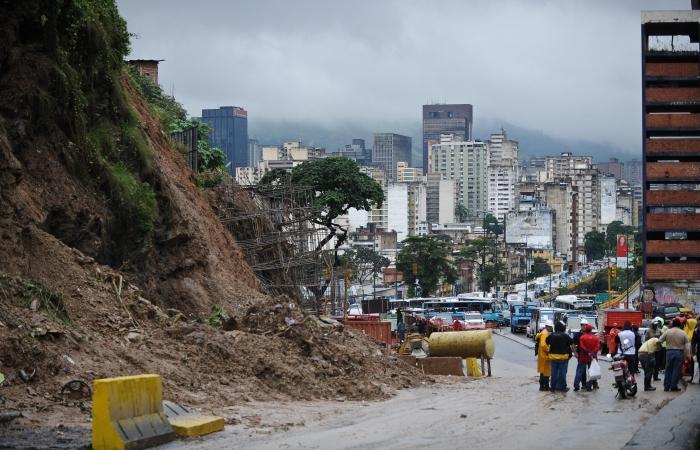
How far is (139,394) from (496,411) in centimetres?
735

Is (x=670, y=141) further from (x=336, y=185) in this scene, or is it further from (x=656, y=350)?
(x=656, y=350)

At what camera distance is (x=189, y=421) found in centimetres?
1622

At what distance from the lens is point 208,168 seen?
61.1 m

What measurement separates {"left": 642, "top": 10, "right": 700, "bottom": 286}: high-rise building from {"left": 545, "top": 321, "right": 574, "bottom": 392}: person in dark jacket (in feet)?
276

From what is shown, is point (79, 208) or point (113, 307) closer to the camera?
point (113, 307)

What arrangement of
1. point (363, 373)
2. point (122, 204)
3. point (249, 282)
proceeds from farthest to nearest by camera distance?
point (249, 282) → point (122, 204) → point (363, 373)

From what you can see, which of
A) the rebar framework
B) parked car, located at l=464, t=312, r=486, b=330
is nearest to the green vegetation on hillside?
the rebar framework

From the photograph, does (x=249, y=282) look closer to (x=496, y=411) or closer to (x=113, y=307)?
(x=113, y=307)

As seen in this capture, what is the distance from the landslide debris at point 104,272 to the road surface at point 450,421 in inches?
48.5

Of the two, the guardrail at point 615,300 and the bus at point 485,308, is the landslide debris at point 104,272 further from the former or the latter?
the guardrail at point 615,300

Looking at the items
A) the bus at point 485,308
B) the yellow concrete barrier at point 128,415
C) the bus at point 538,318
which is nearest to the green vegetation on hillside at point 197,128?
the bus at point 538,318

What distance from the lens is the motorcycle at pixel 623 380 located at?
22250mm

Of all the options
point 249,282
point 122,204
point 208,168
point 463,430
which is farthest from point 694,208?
point 463,430

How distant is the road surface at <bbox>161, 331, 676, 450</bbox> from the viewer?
15.4 metres
